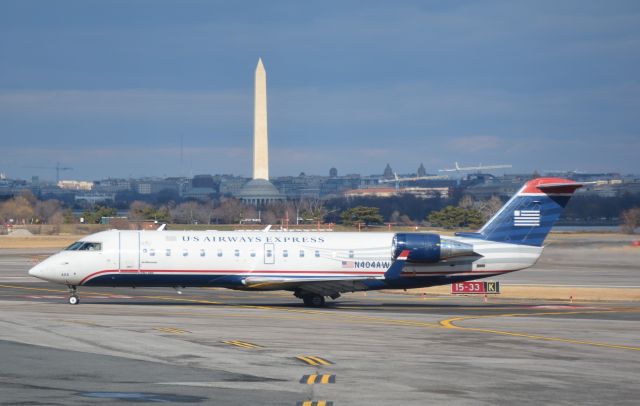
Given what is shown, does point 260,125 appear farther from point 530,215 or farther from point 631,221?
point 530,215

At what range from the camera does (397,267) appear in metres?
41.8

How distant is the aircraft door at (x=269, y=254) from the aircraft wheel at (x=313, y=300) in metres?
2.61

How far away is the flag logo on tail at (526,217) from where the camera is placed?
142ft

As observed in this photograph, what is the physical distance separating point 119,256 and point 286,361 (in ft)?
56.7

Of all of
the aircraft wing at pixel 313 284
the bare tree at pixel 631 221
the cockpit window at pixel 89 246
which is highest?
the bare tree at pixel 631 221

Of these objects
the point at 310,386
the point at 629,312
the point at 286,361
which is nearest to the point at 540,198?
the point at 629,312

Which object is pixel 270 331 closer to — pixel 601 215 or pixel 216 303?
pixel 216 303

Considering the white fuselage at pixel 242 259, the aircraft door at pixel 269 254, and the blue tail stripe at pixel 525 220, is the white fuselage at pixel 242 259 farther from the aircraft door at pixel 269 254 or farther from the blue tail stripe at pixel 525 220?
the blue tail stripe at pixel 525 220

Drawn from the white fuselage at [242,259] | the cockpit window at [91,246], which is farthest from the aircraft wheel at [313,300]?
the cockpit window at [91,246]

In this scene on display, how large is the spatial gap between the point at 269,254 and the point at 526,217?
11.6m

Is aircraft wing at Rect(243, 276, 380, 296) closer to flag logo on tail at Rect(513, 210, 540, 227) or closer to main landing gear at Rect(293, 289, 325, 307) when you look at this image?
main landing gear at Rect(293, 289, 325, 307)

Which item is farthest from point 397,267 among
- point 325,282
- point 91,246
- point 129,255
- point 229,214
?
point 229,214

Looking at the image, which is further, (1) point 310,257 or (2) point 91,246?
(1) point 310,257

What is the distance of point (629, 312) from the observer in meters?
41.2
